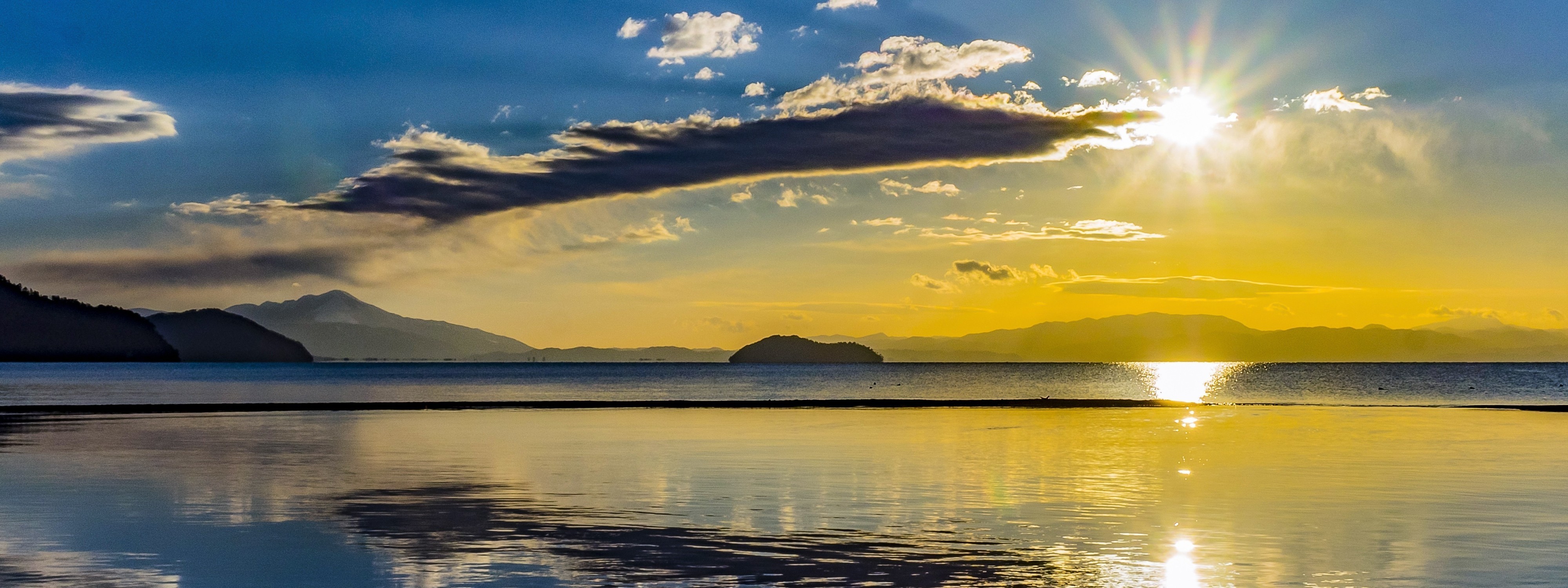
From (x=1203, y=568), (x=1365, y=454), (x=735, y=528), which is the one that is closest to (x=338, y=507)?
(x=735, y=528)

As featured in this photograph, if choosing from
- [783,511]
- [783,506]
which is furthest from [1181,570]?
[783,506]

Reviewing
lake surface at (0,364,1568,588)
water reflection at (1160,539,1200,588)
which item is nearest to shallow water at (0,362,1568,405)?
lake surface at (0,364,1568,588)

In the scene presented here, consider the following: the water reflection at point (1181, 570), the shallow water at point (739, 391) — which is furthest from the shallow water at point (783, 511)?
the shallow water at point (739, 391)

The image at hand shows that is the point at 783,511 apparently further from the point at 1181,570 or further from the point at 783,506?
the point at 1181,570

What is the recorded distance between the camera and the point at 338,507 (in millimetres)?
26219

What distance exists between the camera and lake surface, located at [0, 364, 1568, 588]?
1820 cm

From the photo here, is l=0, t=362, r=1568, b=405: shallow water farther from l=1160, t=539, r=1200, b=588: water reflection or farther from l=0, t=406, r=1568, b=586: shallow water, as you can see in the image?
l=1160, t=539, r=1200, b=588: water reflection

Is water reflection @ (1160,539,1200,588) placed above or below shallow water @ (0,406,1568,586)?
below

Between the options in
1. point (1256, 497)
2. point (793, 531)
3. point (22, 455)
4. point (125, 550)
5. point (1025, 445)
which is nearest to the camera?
point (125, 550)

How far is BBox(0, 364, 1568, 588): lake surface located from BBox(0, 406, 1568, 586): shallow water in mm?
114

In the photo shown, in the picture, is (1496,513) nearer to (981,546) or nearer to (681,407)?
(981,546)

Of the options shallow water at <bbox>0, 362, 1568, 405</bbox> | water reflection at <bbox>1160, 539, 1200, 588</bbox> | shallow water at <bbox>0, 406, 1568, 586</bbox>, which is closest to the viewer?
water reflection at <bbox>1160, 539, 1200, 588</bbox>

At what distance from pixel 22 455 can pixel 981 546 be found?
3486 centimetres

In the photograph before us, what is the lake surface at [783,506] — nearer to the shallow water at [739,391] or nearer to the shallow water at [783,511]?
the shallow water at [783,511]
